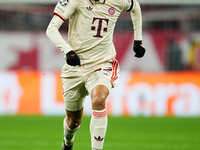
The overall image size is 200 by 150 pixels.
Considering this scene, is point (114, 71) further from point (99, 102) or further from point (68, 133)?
point (68, 133)

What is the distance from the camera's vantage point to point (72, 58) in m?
7.00

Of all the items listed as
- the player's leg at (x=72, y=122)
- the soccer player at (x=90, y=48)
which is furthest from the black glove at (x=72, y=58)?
the player's leg at (x=72, y=122)

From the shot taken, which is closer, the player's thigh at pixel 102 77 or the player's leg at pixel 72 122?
the player's thigh at pixel 102 77

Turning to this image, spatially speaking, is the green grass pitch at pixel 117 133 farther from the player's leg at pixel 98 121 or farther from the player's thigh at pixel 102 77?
the player's leg at pixel 98 121

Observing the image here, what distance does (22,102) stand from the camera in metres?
16.0

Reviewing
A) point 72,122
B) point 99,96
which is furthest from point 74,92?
point 99,96

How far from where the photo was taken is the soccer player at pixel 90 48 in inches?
277

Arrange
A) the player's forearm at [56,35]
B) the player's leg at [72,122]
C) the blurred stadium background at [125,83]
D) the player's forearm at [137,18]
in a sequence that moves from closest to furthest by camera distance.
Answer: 1. the player's forearm at [56,35]
2. the player's forearm at [137,18]
3. the player's leg at [72,122]
4. the blurred stadium background at [125,83]

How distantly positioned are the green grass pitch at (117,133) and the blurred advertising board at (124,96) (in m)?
0.81

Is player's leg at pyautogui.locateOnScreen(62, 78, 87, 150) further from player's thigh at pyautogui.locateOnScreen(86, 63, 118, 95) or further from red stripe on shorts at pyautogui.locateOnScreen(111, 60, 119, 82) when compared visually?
red stripe on shorts at pyautogui.locateOnScreen(111, 60, 119, 82)

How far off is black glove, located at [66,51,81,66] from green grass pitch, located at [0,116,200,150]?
2.31 m

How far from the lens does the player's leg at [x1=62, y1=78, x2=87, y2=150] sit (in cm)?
758

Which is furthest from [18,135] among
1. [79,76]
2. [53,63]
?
[53,63]

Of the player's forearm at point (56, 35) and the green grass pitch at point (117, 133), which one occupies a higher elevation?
the player's forearm at point (56, 35)
